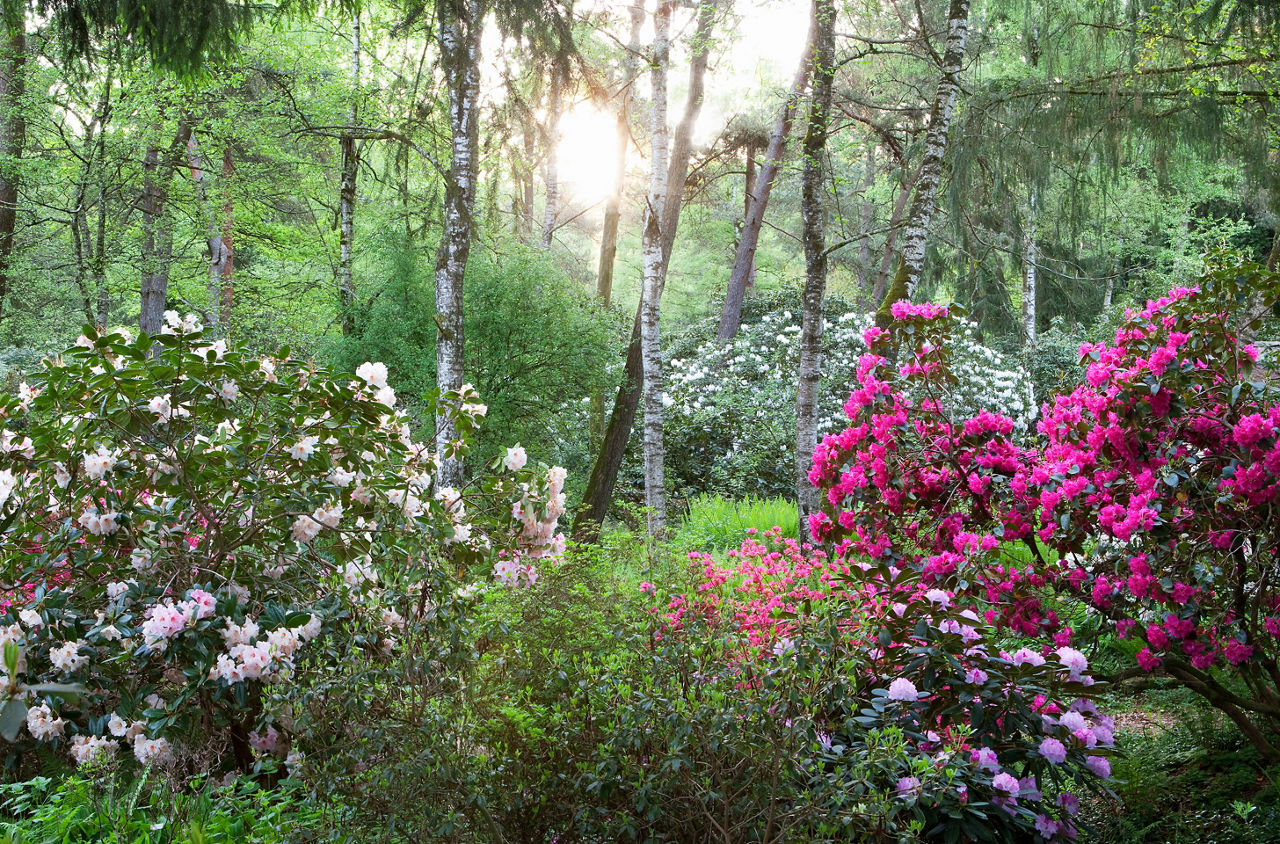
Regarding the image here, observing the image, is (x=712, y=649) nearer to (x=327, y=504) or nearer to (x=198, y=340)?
(x=327, y=504)

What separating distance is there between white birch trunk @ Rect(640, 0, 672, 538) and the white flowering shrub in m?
3.61

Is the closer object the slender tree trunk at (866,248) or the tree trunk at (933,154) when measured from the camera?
the tree trunk at (933,154)

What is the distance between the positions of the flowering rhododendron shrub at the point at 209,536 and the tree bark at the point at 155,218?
8.20 metres

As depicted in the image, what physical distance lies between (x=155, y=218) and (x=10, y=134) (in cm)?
157

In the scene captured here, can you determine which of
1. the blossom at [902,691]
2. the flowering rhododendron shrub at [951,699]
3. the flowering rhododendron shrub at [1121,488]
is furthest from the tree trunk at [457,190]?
the blossom at [902,691]

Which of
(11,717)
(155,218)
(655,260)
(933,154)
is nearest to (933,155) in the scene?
(933,154)

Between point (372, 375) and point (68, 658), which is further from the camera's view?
point (372, 375)

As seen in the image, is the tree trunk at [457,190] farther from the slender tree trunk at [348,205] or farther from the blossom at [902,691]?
the blossom at [902,691]

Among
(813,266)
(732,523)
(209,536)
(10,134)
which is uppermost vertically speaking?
(10,134)

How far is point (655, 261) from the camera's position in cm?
667

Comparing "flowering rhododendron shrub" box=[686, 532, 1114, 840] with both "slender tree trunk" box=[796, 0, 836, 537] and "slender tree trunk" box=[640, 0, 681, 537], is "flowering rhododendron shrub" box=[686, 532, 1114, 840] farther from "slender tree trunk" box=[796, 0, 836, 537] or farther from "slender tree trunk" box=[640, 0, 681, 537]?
"slender tree trunk" box=[640, 0, 681, 537]

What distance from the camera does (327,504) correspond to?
2.85 meters

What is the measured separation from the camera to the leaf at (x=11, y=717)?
2.22 ft

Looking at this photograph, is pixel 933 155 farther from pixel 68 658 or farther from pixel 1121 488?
pixel 68 658
